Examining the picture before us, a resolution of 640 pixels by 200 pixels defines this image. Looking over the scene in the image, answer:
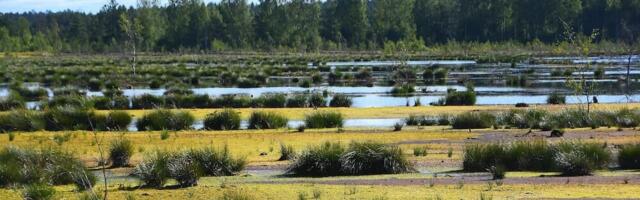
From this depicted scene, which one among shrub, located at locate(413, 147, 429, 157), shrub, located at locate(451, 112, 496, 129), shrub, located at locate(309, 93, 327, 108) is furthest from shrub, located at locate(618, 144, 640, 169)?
shrub, located at locate(309, 93, 327, 108)

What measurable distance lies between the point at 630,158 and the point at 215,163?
865 cm

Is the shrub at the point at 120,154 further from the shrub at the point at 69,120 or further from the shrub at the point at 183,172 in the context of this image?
the shrub at the point at 69,120

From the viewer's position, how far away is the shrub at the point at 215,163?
65.6ft

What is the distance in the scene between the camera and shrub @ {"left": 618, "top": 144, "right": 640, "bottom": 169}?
65.9 feet

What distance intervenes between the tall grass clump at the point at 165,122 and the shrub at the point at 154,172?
13.5 m

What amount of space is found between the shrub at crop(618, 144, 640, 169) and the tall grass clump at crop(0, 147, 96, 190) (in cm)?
1082

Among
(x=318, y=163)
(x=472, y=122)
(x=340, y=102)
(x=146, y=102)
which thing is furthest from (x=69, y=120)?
(x=318, y=163)

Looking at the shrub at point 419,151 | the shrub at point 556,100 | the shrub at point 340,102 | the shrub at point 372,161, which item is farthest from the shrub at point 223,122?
the shrub at point 556,100

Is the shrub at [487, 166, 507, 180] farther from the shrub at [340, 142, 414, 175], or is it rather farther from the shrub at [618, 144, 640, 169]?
the shrub at [618, 144, 640, 169]

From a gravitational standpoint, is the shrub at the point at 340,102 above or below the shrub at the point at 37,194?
below

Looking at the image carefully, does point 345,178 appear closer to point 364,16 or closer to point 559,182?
point 559,182

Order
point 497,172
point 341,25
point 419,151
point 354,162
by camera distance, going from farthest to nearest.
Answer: point 341,25, point 419,151, point 354,162, point 497,172

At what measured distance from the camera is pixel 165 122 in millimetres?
32938

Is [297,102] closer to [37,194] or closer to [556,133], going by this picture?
[556,133]
